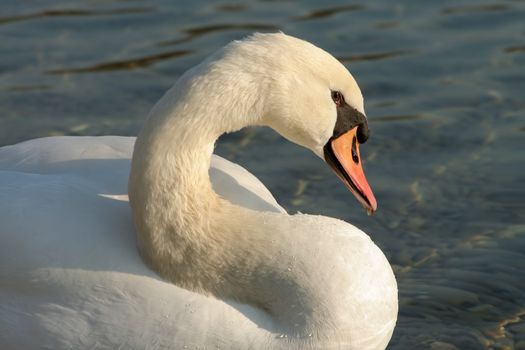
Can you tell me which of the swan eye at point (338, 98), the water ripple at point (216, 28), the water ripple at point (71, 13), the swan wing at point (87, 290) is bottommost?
the water ripple at point (216, 28)

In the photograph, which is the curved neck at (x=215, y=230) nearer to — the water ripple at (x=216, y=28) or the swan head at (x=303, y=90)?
the swan head at (x=303, y=90)

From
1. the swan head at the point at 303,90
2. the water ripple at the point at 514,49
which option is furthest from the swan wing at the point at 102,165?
the water ripple at the point at 514,49

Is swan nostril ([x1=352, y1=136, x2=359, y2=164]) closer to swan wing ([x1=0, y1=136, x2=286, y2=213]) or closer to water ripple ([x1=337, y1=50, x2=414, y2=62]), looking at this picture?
swan wing ([x1=0, y1=136, x2=286, y2=213])

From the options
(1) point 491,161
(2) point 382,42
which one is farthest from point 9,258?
(2) point 382,42

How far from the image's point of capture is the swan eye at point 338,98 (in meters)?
4.36

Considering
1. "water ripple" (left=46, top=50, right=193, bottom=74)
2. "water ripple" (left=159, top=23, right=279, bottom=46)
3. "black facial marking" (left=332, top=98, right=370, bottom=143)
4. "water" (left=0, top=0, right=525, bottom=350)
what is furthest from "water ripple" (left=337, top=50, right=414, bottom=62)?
"black facial marking" (left=332, top=98, right=370, bottom=143)

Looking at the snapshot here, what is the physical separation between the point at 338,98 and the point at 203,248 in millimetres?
742

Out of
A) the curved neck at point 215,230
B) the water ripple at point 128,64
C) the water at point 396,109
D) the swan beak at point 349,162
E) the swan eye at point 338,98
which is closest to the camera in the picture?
the curved neck at point 215,230

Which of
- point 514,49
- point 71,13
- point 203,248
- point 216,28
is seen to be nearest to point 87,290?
point 203,248

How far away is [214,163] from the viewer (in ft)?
16.2

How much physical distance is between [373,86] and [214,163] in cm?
297

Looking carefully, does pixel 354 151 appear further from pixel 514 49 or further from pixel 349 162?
pixel 514 49

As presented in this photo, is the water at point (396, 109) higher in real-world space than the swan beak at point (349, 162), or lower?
lower

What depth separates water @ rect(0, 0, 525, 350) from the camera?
5.64m
